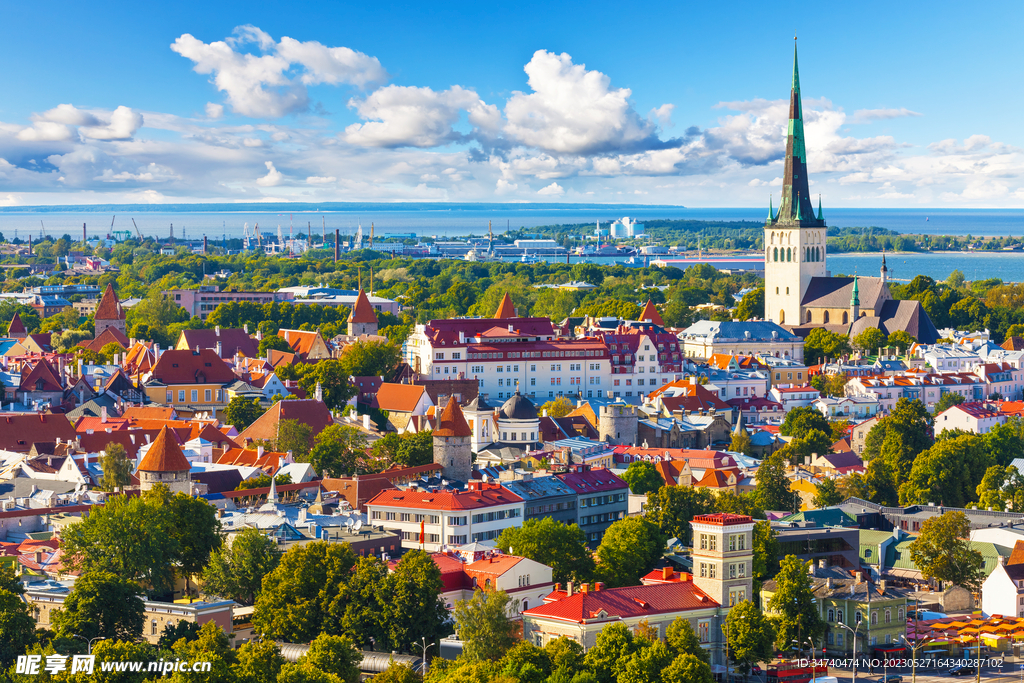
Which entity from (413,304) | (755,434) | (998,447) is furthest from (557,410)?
(413,304)

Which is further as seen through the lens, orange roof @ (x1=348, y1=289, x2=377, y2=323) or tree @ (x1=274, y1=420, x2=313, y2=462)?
orange roof @ (x1=348, y1=289, x2=377, y2=323)

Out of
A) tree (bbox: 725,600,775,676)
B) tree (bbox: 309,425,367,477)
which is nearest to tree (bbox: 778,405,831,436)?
tree (bbox: 309,425,367,477)

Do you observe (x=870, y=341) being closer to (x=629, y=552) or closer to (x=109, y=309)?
(x=109, y=309)

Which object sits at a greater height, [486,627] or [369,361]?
[369,361]

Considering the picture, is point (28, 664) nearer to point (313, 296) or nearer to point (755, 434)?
point (755, 434)

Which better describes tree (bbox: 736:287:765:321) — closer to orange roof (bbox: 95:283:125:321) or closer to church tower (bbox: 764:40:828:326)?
church tower (bbox: 764:40:828:326)

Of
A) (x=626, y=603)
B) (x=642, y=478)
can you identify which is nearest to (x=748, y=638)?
(x=626, y=603)
